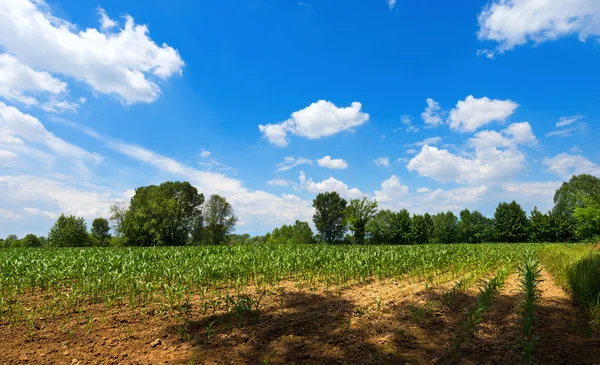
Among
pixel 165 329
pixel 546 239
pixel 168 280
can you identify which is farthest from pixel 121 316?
pixel 546 239

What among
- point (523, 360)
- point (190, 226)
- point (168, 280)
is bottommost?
point (523, 360)

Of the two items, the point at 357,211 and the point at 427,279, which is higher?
the point at 357,211

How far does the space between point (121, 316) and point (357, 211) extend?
50458 millimetres

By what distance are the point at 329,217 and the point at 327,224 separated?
180 cm

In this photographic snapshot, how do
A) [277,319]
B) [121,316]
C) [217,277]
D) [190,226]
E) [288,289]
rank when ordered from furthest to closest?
1. [190,226]
2. [217,277]
3. [288,289]
4. [121,316]
5. [277,319]

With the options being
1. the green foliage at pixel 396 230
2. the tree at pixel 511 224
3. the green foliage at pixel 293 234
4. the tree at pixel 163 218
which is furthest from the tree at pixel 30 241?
the tree at pixel 511 224

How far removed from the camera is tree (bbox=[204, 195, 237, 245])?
216ft

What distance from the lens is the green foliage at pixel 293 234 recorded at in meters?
79.6

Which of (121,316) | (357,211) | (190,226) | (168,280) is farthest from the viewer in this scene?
(190,226)

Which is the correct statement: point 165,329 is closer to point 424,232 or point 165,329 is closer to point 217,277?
point 217,277

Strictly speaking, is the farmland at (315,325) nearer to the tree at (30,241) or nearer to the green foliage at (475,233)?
the tree at (30,241)

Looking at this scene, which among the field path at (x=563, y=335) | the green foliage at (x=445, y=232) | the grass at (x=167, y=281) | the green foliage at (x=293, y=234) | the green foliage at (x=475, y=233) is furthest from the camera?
the green foliage at (x=445, y=232)

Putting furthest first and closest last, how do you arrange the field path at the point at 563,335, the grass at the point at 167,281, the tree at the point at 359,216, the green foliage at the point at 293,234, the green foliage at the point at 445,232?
the green foliage at the point at 445,232, the green foliage at the point at 293,234, the tree at the point at 359,216, the grass at the point at 167,281, the field path at the point at 563,335

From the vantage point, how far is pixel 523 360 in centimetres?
429
